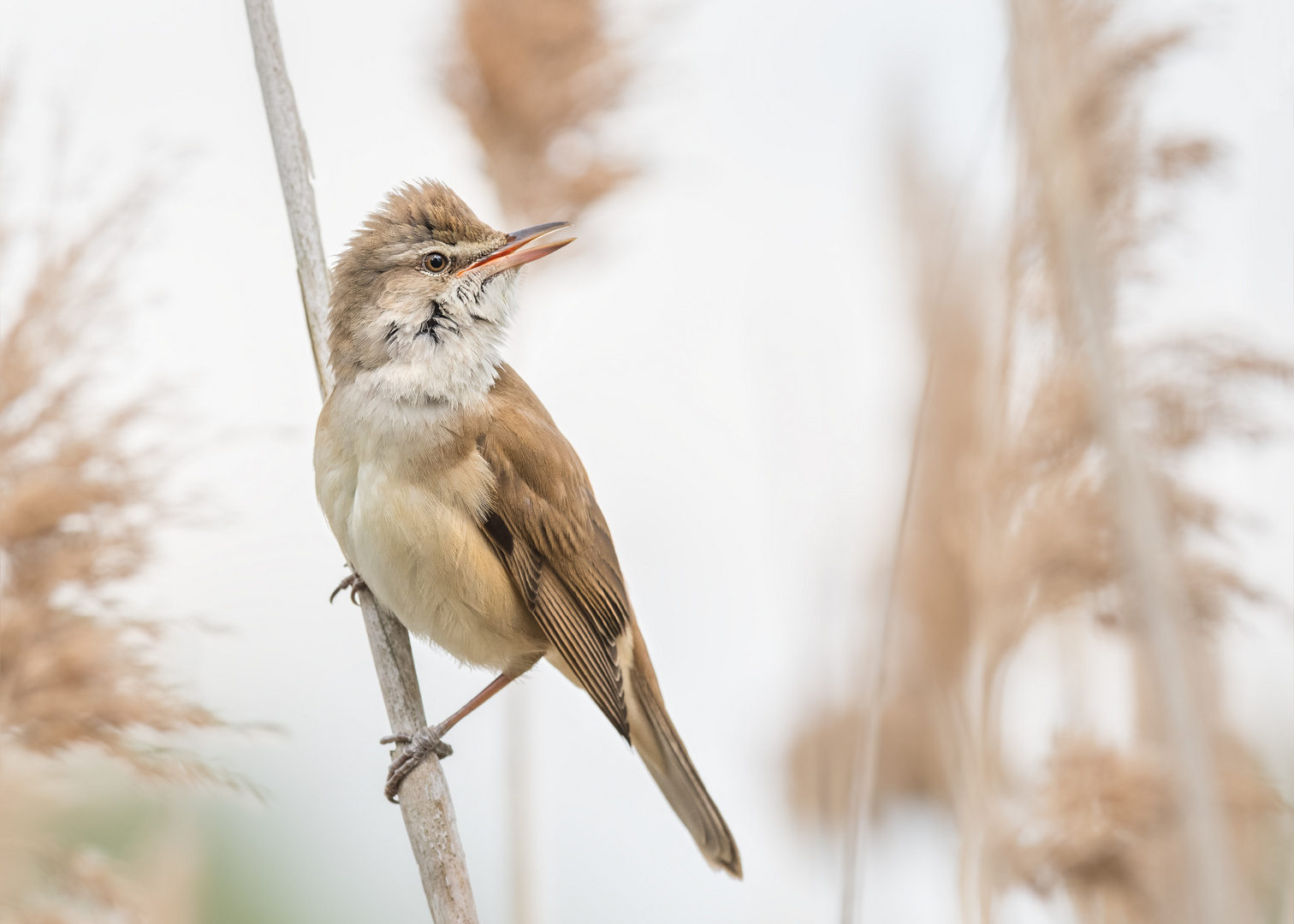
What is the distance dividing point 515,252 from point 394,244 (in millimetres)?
297

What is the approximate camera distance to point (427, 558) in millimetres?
2473

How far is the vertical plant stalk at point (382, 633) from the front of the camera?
1.93 meters

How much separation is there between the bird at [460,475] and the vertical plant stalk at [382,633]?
115mm

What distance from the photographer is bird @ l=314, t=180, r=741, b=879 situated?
2496 mm

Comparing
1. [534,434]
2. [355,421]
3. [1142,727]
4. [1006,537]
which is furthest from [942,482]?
[355,421]

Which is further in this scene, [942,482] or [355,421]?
[942,482]

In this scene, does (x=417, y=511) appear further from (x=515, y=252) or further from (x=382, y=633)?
(x=515, y=252)

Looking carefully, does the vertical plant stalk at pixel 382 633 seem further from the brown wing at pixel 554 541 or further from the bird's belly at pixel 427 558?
the brown wing at pixel 554 541

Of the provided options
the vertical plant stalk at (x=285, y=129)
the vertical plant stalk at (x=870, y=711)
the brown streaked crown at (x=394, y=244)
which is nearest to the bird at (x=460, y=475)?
the brown streaked crown at (x=394, y=244)

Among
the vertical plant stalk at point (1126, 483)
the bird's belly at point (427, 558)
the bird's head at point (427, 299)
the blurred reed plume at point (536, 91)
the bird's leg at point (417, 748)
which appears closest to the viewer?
the vertical plant stalk at point (1126, 483)

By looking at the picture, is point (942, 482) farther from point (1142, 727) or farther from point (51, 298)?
point (51, 298)

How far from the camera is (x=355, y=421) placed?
8.32ft

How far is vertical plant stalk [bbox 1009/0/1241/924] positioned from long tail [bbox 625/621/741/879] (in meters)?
1.23

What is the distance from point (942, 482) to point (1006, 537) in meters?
0.45
